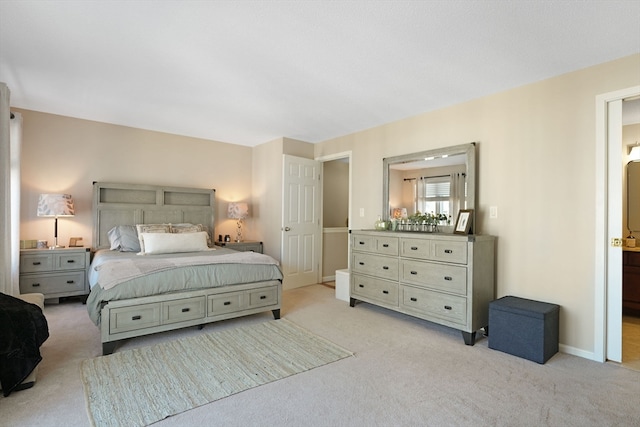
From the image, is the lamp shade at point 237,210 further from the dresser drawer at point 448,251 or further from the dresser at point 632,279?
the dresser at point 632,279

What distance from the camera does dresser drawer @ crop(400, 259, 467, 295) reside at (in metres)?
3.12

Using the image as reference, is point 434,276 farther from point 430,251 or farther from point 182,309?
point 182,309

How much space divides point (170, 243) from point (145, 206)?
1.21 m

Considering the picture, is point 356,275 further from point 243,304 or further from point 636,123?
point 636,123

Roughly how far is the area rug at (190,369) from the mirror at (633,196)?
4162mm

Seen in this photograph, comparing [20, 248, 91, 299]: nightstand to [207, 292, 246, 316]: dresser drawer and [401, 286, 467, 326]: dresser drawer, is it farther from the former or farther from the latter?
[401, 286, 467, 326]: dresser drawer

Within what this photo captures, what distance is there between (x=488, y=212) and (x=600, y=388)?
170 cm

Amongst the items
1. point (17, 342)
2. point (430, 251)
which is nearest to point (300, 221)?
point (430, 251)

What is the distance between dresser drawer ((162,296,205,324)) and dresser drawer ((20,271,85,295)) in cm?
195

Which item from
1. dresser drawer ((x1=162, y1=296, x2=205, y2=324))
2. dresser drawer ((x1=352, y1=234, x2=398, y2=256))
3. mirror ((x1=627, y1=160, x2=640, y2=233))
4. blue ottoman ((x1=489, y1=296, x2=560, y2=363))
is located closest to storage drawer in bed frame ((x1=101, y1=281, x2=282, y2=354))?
dresser drawer ((x1=162, y1=296, x2=205, y2=324))

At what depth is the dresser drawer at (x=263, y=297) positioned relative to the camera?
3.54m

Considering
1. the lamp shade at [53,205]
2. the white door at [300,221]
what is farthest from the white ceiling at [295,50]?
the white door at [300,221]

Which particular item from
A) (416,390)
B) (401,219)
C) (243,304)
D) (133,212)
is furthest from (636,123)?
(133,212)

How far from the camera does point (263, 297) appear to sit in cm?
362
